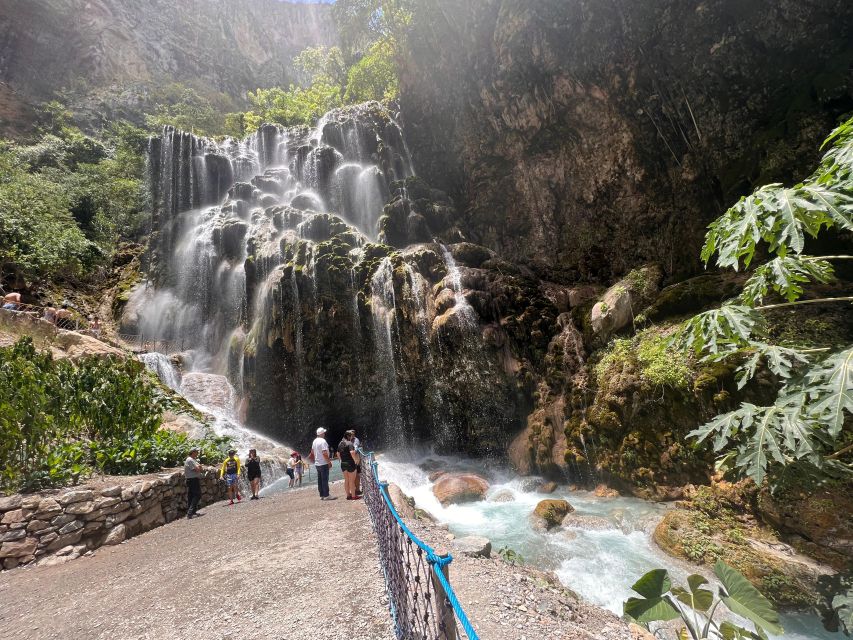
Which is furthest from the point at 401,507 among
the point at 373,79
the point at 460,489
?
the point at 373,79

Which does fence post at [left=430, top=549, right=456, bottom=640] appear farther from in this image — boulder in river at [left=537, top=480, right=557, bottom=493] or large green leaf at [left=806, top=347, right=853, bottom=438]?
boulder in river at [left=537, top=480, right=557, bottom=493]

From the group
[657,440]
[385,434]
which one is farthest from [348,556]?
[385,434]

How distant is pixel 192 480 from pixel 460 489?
24.2 feet

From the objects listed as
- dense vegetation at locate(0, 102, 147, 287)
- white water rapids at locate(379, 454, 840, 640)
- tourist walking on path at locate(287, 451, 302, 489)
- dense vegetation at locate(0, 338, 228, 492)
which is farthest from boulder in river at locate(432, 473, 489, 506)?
dense vegetation at locate(0, 102, 147, 287)

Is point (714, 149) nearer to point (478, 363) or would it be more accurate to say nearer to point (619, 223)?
point (619, 223)

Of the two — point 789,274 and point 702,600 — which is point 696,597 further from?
point 789,274

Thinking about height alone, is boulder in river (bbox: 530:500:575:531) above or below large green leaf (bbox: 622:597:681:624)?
below

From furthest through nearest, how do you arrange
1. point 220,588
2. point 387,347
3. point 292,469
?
1. point 387,347
2. point 292,469
3. point 220,588

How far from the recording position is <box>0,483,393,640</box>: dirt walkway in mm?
4160

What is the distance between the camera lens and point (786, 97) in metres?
13.5

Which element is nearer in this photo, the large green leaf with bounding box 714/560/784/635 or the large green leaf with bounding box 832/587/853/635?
the large green leaf with bounding box 714/560/784/635

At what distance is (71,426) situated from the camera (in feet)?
30.2

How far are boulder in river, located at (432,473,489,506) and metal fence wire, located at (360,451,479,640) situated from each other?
7.08 m

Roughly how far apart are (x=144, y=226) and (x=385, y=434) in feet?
79.7
